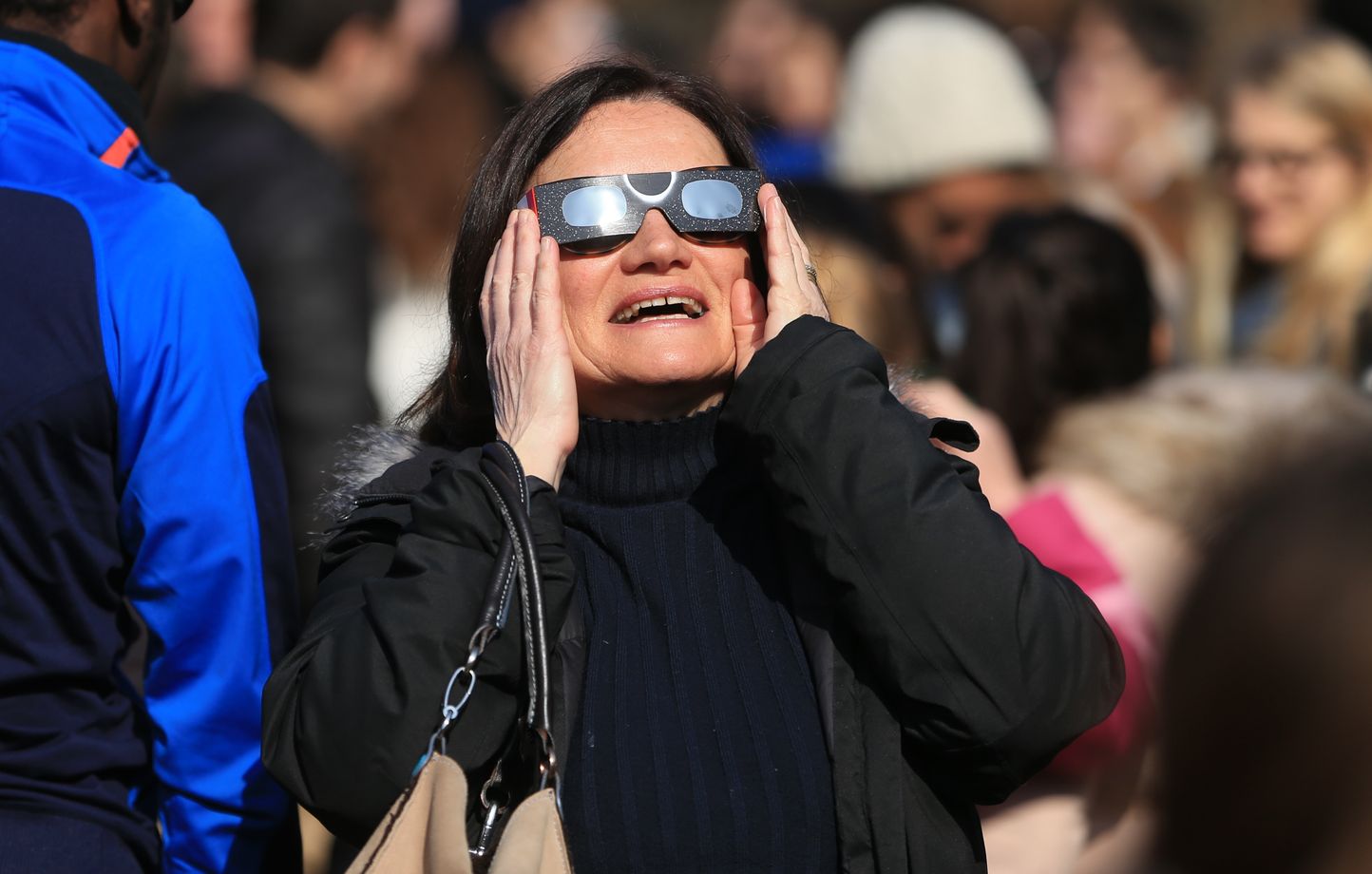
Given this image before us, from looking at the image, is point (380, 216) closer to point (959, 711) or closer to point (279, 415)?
point (279, 415)

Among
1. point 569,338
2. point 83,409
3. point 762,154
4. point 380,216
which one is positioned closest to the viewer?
point 83,409

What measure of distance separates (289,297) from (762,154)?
2338mm

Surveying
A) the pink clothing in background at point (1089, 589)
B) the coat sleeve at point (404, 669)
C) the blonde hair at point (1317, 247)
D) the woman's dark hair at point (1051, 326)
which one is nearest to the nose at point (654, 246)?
the coat sleeve at point (404, 669)

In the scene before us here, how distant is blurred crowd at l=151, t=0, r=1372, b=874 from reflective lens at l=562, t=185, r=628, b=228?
44cm

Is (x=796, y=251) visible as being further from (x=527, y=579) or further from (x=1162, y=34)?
(x=1162, y=34)

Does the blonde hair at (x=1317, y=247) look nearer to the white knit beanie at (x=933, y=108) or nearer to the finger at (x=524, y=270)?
the white knit beanie at (x=933, y=108)

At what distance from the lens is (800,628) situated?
2.42m

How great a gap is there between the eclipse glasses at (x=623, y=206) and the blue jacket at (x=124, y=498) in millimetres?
508

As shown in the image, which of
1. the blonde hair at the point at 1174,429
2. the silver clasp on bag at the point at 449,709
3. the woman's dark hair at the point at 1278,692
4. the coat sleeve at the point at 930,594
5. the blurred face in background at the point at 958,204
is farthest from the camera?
the blurred face in background at the point at 958,204

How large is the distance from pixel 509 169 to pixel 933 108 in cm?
391

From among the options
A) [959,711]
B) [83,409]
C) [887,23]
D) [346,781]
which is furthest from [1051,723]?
[887,23]

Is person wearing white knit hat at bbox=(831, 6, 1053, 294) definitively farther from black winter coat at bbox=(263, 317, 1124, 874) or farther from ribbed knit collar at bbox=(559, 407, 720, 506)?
black winter coat at bbox=(263, 317, 1124, 874)

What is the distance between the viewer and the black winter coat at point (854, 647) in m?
2.22

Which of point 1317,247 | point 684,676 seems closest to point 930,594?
point 684,676
